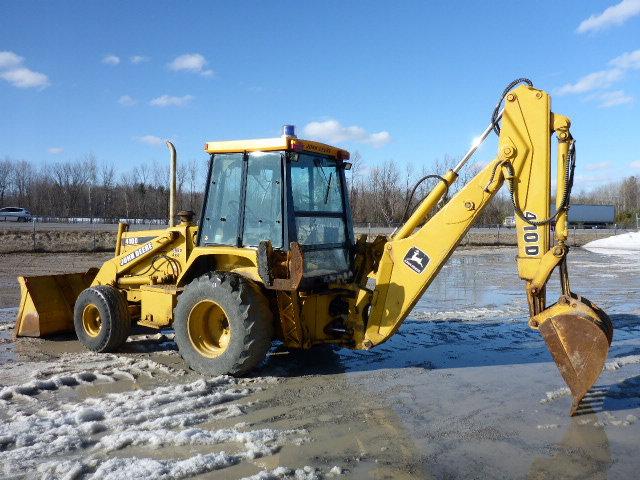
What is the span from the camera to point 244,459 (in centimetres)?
394

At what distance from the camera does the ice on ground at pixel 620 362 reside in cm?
638

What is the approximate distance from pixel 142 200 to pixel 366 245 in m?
55.2

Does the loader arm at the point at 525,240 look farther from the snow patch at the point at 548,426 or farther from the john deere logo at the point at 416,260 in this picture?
the snow patch at the point at 548,426

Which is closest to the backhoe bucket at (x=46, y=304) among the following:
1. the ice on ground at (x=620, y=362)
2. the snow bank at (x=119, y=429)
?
the snow bank at (x=119, y=429)

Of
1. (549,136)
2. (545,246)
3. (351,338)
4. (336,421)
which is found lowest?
(336,421)

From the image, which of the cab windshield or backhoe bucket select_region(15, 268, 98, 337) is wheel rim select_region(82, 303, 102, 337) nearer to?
backhoe bucket select_region(15, 268, 98, 337)

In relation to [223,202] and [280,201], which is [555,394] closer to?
[280,201]

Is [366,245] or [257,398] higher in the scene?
[366,245]

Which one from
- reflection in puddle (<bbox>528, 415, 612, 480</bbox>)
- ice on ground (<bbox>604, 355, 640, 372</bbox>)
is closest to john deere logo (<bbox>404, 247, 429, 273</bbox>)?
reflection in puddle (<bbox>528, 415, 612, 480</bbox>)

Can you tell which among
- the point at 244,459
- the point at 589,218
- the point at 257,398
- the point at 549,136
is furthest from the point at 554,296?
the point at 589,218

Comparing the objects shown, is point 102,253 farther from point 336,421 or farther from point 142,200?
point 142,200

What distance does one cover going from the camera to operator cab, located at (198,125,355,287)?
231 inches

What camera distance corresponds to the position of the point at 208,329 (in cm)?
620

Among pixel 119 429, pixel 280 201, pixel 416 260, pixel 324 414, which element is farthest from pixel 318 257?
pixel 119 429
